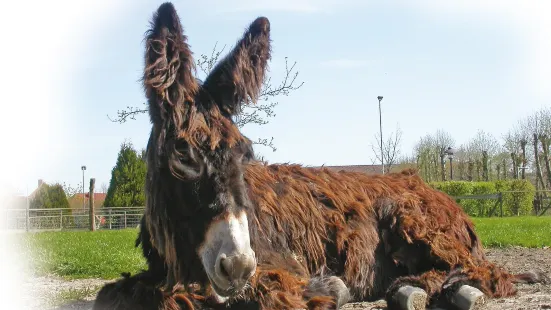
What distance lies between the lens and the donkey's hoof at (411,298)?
16.7ft

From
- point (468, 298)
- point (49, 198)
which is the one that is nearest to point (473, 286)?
point (468, 298)

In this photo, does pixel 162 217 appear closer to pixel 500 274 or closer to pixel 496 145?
pixel 500 274

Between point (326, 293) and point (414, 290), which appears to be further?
point (414, 290)

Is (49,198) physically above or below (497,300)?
above

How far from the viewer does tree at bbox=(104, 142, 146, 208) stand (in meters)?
34.9

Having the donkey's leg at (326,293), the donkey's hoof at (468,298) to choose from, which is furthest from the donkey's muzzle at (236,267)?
the donkey's hoof at (468,298)

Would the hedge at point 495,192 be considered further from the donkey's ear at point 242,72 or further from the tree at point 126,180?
the donkey's ear at point 242,72

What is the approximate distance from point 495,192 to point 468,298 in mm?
41434

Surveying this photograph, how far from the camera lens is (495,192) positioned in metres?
44.0

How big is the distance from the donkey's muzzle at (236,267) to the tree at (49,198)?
127 feet

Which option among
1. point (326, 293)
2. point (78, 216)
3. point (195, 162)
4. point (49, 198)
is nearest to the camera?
point (195, 162)

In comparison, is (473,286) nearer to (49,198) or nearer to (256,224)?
(256,224)

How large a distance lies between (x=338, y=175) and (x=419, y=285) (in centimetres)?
153

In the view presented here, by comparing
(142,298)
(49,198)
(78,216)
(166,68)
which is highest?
(166,68)
